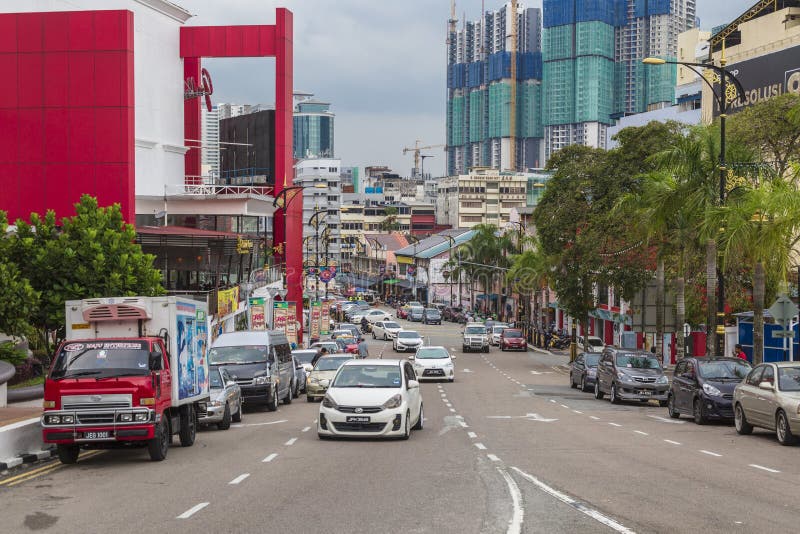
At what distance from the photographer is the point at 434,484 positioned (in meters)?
14.2

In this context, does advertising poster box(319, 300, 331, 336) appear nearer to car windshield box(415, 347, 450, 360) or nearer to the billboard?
the billboard

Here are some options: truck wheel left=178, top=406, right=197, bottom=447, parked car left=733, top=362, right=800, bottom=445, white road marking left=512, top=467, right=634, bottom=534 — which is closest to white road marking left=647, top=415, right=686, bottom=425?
parked car left=733, top=362, right=800, bottom=445

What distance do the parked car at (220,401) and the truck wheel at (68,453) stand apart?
5729 millimetres

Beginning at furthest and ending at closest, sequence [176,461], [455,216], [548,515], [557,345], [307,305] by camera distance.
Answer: [455,216] < [307,305] < [557,345] < [176,461] < [548,515]

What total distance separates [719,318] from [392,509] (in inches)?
874

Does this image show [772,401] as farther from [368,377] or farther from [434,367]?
[434,367]

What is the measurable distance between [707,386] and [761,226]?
16.9 ft

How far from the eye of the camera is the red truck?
16625mm

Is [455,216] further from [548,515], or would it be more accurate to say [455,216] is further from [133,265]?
[548,515]

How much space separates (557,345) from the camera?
80000 mm

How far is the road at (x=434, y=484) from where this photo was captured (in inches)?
447

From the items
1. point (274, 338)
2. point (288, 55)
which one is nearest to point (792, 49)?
point (288, 55)

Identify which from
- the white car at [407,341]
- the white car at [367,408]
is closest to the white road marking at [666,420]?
the white car at [367,408]

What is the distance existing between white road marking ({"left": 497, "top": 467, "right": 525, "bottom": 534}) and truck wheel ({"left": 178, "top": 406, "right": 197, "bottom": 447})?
23.0 feet
